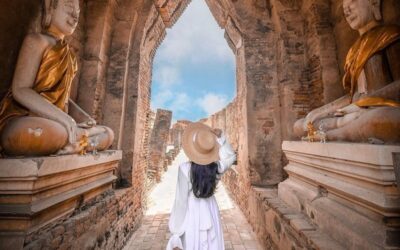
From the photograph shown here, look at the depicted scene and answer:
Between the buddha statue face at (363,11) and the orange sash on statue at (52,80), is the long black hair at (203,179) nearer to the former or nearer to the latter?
the orange sash on statue at (52,80)

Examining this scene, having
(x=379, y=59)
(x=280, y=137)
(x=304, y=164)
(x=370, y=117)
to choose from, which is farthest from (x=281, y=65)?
(x=370, y=117)

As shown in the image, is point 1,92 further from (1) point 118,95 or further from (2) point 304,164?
(2) point 304,164

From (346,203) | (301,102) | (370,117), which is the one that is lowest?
(346,203)

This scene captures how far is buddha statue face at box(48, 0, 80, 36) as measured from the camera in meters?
2.47

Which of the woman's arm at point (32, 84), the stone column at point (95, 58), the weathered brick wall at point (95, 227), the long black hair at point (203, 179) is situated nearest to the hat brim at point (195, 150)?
the long black hair at point (203, 179)

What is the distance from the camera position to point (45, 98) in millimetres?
2273

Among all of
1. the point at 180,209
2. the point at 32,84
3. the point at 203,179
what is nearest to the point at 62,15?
the point at 32,84

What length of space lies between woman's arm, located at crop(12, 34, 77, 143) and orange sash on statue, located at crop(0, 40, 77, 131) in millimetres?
58

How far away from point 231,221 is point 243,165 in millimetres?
1296

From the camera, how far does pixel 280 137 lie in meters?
4.38

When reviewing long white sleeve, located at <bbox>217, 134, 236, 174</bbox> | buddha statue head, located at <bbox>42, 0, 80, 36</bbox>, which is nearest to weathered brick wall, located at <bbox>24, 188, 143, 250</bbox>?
long white sleeve, located at <bbox>217, 134, 236, 174</bbox>

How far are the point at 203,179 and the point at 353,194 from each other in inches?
51.2

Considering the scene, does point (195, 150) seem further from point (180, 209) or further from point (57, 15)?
point (57, 15)

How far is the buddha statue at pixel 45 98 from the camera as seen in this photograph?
5.86ft
